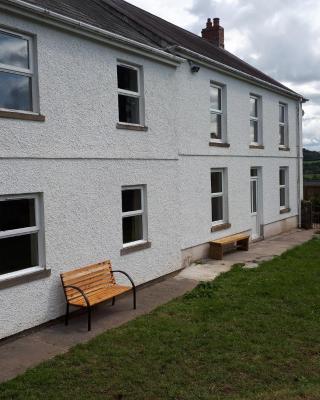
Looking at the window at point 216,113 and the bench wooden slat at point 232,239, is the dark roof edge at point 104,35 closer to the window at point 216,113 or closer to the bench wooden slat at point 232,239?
the window at point 216,113

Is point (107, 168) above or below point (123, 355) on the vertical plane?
above

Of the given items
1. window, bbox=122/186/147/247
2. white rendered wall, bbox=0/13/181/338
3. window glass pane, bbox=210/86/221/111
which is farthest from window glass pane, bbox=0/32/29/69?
window glass pane, bbox=210/86/221/111

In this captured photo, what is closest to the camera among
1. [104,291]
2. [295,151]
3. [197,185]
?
[104,291]

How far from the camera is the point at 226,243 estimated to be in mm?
12922

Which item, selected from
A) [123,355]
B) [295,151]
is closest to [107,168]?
[123,355]

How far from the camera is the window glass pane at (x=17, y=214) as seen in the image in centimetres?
702

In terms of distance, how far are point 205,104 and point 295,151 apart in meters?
8.10

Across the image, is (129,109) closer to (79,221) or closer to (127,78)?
(127,78)

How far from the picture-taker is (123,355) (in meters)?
6.18

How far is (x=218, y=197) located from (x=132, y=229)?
4.56 m

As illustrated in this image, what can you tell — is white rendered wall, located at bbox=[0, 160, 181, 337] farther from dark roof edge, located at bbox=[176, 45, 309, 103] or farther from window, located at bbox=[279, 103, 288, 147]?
window, located at bbox=[279, 103, 288, 147]

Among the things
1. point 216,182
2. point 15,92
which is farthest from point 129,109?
point 216,182

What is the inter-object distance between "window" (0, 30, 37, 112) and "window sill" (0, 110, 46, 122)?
0.19 m

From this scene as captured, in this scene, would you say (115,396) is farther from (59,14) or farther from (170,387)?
(59,14)
